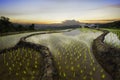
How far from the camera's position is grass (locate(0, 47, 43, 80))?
243cm

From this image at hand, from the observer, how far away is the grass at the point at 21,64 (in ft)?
7.98

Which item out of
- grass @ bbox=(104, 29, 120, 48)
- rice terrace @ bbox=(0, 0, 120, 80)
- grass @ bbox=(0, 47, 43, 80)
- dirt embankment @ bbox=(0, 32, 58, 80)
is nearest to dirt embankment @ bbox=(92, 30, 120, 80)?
rice terrace @ bbox=(0, 0, 120, 80)

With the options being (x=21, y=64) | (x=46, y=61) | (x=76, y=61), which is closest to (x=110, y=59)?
(x=76, y=61)

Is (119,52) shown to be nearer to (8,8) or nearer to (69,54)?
(69,54)

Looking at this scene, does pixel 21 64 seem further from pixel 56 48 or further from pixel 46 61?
pixel 56 48

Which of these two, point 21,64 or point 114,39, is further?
point 114,39

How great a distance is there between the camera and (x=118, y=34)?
4.22 m

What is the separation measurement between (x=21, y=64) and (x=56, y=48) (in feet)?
3.83

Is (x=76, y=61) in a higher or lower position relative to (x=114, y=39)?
lower

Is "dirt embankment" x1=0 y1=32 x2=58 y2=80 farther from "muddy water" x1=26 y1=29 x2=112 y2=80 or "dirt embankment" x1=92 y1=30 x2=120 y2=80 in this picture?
"dirt embankment" x1=92 y1=30 x2=120 y2=80

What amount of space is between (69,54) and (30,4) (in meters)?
1.50

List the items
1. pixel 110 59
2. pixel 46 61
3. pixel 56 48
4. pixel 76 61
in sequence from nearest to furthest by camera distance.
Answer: pixel 46 61
pixel 110 59
pixel 76 61
pixel 56 48

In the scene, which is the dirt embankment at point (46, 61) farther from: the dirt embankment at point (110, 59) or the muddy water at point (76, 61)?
the dirt embankment at point (110, 59)

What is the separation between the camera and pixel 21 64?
9.39 feet
